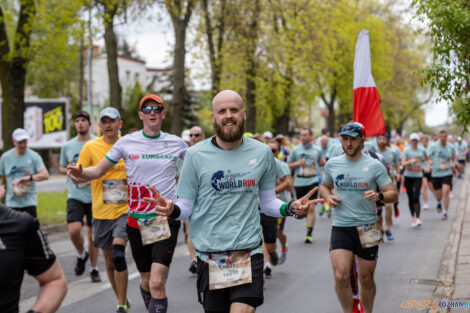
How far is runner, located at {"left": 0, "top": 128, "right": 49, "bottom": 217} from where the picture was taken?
31.7ft

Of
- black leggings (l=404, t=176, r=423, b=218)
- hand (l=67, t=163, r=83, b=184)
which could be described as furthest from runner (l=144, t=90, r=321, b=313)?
black leggings (l=404, t=176, r=423, b=218)

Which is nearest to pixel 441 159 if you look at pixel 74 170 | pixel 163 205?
pixel 74 170

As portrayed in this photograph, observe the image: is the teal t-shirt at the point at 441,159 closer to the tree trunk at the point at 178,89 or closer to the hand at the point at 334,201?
the tree trunk at the point at 178,89

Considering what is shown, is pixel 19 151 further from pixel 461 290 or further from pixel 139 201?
pixel 461 290

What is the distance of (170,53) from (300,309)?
20.3m

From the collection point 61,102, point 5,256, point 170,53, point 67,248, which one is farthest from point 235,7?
point 5,256

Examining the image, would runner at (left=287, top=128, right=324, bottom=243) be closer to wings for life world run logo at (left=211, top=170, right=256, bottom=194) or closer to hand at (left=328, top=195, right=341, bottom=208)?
hand at (left=328, top=195, right=341, bottom=208)

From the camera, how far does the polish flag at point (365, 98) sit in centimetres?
730

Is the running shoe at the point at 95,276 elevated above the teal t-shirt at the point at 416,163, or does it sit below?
below

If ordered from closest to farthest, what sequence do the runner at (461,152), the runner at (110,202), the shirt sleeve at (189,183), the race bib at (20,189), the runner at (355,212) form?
the shirt sleeve at (189,183) → the runner at (355,212) → the runner at (110,202) → the race bib at (20,189) → the runner at (461,152)

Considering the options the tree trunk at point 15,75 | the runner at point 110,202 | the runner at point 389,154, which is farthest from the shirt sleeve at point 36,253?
the tree trunk at point 15,75

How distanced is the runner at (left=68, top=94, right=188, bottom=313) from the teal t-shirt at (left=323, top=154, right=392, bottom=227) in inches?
60.1

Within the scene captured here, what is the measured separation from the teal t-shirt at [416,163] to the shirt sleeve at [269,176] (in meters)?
10.5

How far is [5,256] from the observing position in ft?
9.08
